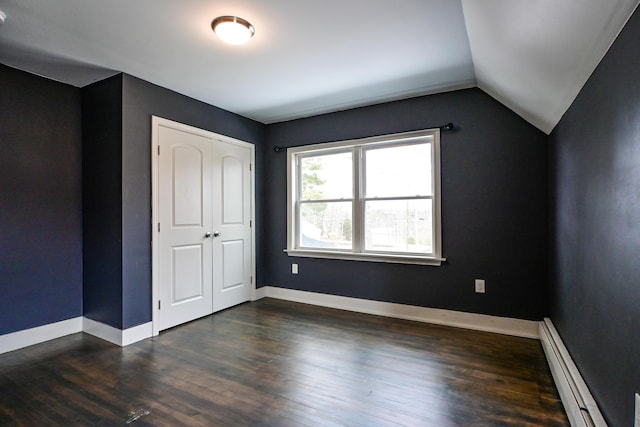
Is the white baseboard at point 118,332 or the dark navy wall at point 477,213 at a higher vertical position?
the dark navy wall at point 477,213

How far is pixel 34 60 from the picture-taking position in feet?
8.98

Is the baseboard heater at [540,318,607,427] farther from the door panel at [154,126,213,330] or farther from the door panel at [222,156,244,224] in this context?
the door panel at [222,156,244,224]

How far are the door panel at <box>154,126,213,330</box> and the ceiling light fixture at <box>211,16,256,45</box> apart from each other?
140 cm

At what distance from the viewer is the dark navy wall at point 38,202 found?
284cm

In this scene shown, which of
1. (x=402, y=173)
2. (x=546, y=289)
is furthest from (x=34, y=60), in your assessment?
(x=546, y=289)

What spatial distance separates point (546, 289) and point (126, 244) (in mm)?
3841

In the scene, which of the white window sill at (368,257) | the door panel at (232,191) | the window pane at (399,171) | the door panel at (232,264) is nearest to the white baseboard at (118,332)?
the door panel at (232,264)

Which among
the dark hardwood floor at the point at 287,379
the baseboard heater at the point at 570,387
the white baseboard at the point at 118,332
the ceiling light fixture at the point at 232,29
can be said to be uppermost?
the ceiling light fixture at the point at 232,29

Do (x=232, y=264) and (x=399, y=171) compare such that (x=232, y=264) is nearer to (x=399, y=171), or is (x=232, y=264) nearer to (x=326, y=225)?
(x=326, y=225)

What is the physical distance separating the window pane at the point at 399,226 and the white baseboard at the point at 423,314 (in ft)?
2.10

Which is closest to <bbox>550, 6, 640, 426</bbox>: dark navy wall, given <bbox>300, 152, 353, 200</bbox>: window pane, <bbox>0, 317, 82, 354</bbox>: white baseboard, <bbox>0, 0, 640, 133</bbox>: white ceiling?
<bbox>0, 0, 640, 133</bbox>: white ceiling

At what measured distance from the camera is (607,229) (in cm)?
147

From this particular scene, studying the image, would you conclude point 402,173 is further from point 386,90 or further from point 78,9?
point 78,9

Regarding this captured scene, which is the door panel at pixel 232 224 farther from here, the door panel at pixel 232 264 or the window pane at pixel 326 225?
the window pane at pixel 326 225
